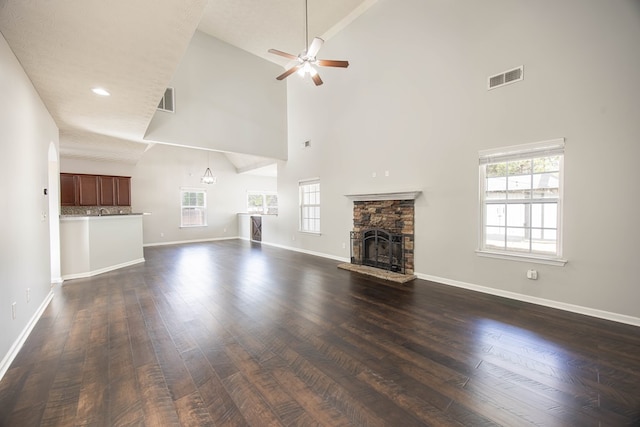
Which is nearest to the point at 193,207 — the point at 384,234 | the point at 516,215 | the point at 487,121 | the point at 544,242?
the point at 384,234

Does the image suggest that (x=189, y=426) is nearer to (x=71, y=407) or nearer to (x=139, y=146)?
(x=71, y=407)

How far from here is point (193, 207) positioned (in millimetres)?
9539

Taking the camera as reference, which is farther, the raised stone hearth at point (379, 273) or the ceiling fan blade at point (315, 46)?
the raised stone hearth at point (379, 273)

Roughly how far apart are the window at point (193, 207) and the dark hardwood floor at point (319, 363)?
585 cm

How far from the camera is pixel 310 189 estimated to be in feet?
23.2

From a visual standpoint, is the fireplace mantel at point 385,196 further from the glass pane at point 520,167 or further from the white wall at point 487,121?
the glass pane at point 520,167

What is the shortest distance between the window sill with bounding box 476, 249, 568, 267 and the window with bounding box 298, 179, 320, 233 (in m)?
3.88

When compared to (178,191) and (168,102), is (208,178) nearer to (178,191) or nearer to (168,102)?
(178,191)

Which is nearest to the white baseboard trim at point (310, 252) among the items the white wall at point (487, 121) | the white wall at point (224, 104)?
the white wall at point (487, 121)

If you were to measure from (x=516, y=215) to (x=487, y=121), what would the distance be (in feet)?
4.55

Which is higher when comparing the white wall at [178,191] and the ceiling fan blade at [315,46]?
the ceiling fan blade at [315,46]

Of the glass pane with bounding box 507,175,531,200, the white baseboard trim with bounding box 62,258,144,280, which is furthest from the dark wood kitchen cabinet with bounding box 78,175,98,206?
the glass pane with bounding box 507,175,531,200

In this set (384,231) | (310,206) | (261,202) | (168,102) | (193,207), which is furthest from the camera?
(261,202)

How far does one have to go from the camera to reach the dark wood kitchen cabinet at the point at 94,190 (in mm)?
6988
